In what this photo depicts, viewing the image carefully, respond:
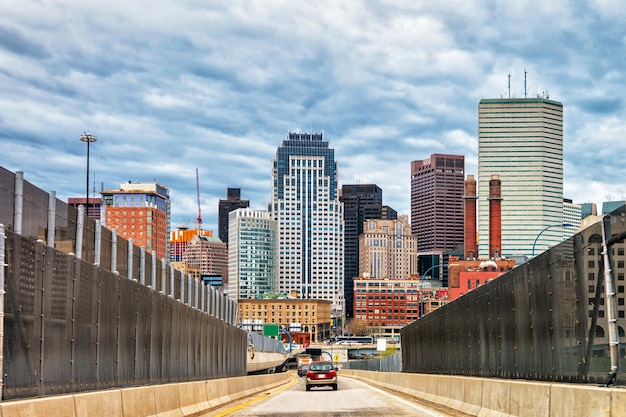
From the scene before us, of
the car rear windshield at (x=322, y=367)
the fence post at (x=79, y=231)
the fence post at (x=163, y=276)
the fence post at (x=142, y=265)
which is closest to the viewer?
the fence post at (x=79, y=231)

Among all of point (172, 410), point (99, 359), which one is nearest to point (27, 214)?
point (99, 359)

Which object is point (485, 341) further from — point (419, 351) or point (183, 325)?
point (419, 351)

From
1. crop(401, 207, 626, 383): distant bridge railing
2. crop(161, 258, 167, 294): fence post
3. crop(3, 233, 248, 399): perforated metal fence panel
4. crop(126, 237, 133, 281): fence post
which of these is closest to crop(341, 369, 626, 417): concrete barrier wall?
crop(401, 207, 626, 383): distant bridge railing

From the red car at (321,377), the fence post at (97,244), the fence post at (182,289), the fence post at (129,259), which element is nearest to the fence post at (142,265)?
the fence post at (129,259)

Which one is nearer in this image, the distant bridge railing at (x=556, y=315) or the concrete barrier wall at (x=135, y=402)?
the concrete barrier wall at (x=135, y=402)

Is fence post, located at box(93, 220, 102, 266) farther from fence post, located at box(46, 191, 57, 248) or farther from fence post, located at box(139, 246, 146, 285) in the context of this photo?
fence post, located at box(139, 246, 146, 285)

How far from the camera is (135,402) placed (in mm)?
15898

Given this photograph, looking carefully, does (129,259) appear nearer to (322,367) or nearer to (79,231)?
(79,231)

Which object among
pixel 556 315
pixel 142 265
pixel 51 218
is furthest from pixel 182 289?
pixel 556 315

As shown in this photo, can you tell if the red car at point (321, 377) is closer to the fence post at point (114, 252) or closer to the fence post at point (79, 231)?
the fence post at point (114, 252)

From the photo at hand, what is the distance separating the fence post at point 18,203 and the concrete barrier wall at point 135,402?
246cm

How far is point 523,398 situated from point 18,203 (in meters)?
8.65

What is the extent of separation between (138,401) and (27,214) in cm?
420

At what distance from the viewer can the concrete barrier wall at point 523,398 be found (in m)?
12.2
